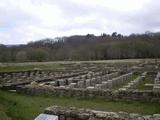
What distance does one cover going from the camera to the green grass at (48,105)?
10547 mm

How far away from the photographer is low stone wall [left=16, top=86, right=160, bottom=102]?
43.6ft

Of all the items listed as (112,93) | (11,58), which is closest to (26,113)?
(112,93)

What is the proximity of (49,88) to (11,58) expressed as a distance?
193 ft

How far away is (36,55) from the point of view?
7369 centimetres

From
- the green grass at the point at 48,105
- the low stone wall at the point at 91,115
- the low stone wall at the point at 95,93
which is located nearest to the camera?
the low stone wall at the point at 91,115

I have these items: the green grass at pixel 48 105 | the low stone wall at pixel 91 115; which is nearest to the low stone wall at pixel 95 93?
the green grass at pixel 48 105

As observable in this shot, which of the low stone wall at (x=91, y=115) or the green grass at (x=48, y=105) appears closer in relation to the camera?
the low stone wall at (x=91, y=115)

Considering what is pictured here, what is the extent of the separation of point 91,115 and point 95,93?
24.5ft

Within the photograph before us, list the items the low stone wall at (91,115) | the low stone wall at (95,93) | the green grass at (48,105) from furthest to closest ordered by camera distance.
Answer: the low stone wall at (95,93) → the green grass at (48,105) → the low stone wall at (91,115)

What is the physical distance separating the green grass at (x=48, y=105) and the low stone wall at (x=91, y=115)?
290 cm

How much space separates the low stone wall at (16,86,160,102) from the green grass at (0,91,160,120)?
37cm

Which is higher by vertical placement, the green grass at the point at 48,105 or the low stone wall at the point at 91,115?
the low stone wall at the point at 91,115

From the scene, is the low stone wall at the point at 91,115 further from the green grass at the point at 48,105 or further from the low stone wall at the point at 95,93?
the low stone wall at the point at 95,93

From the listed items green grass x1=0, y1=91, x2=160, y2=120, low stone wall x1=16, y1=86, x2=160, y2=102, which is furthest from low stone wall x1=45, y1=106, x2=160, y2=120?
low stone wall x1=16, y1=86, x2=160, y2=102
